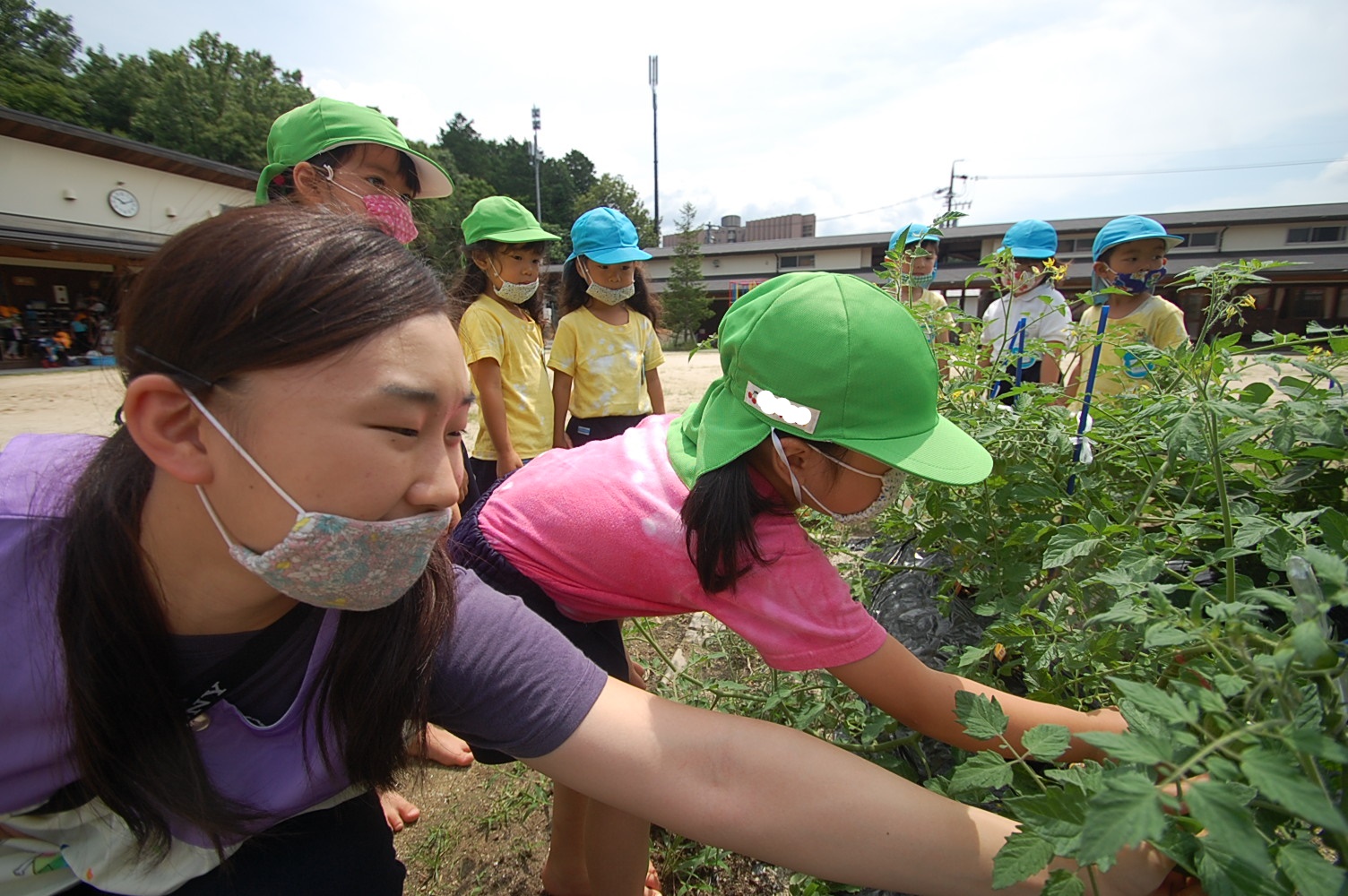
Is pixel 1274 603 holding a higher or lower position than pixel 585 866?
higher

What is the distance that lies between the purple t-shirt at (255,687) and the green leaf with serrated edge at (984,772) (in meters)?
0.57

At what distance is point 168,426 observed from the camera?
35.4 inches

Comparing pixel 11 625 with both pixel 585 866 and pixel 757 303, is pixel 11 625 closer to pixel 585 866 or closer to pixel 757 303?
pixel 757 303

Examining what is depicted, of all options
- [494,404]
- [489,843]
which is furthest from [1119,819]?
→ [494,404]

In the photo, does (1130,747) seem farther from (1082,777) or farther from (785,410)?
(785,410)

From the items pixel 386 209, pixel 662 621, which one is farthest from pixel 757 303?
pixel 662 621

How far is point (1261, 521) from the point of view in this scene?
0.88m

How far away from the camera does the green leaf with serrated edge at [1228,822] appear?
495mm

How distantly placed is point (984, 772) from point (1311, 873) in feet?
1.01

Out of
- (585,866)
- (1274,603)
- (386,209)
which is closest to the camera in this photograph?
(1274,603)

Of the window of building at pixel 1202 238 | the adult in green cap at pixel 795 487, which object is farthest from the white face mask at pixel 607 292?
the window of building at pixel 1202 238

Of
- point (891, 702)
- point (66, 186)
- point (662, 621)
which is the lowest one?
point (662, 621)

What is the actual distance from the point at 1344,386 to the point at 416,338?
1.36 metres

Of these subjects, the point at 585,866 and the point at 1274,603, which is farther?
the point at 585,866
